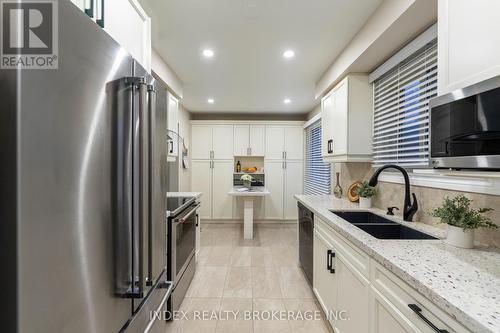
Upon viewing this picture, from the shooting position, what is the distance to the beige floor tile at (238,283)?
102 inches

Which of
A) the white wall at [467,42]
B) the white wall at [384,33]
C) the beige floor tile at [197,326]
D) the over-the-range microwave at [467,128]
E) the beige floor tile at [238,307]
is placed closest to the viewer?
the over-the-range microwave at [467,128]

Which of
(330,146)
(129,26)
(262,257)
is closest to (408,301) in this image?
(129,26)

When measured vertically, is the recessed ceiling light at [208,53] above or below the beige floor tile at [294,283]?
above

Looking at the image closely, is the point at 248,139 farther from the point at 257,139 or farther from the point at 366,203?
the point at 366,203

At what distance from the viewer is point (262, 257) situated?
363 centimetres

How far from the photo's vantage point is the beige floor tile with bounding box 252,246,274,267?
3367mm

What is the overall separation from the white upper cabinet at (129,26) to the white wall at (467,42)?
64.0 inches

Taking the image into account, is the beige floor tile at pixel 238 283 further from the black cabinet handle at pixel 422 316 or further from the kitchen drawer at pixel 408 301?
the black cabinet handle at pixel 422 316

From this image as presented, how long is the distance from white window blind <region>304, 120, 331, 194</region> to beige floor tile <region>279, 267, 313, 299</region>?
1629mm

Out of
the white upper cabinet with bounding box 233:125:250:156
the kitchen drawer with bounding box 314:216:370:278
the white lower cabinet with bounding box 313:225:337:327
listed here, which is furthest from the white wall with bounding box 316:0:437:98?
the white upper cabinet with bounding box 233:125:250:156

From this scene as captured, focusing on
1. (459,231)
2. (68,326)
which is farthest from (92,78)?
(459,231)

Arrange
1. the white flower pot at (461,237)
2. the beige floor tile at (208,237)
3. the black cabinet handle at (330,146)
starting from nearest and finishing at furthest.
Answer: the white flower pot at (461,237) < the black cabinet handle at (330,146) < the beige floor tile at (208,237)

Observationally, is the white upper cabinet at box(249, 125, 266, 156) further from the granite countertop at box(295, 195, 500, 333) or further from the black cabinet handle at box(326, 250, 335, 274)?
the granite countertop at box(295, 195, 500, 333)

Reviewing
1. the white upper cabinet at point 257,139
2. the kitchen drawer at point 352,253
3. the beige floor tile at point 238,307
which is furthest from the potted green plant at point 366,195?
the white upper cabinet at point 257,139
